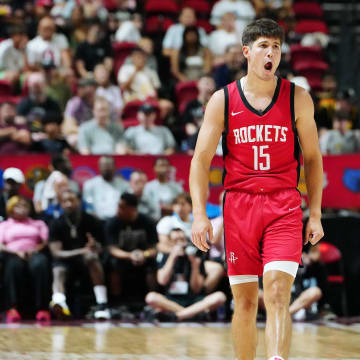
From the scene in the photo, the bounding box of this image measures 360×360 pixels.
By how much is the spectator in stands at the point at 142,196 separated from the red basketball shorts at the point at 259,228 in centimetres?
558

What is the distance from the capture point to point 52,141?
1115 centimetres

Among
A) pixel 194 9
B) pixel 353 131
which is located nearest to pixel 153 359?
pixel 353 131

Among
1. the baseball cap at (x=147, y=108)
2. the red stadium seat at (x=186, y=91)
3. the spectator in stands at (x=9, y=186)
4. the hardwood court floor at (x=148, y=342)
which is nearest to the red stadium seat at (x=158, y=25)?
the red stadium seat at (x=186, y=91)

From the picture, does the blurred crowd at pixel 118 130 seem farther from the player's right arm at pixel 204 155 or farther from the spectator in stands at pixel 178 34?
the player's right arm at pixel 204 155

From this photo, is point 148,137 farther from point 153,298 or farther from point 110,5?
point 110,5

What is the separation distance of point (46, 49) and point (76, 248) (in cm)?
495

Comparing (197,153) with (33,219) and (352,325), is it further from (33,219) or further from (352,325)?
(33,219)

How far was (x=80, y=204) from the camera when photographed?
33.0ft

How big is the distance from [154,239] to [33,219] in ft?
4.76

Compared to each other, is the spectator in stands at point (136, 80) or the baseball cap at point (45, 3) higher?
the baseball cap at point (45, 3)

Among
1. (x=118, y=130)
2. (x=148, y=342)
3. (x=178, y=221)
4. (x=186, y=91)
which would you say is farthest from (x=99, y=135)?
(x=148, y=342)

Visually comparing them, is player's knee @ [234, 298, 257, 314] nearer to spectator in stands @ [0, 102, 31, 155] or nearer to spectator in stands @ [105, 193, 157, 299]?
spectator in stands @ [105, 193, 157, 299]

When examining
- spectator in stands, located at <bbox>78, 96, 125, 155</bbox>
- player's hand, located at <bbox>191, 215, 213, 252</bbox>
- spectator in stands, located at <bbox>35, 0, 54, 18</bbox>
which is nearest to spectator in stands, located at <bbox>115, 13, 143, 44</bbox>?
spectator in stands, located at <bbox>35, 0, 54, 18</bbox>

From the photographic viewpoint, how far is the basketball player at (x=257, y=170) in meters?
4.60
